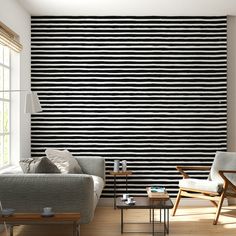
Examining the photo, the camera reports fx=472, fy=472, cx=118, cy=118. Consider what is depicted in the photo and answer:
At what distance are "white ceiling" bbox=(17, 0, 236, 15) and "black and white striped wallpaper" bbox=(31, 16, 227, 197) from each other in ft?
0.68

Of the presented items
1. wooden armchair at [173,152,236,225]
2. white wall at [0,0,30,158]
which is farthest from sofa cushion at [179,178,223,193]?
white wall at [0,0,30,158]

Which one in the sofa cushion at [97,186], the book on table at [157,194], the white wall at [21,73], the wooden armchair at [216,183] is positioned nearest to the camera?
the book on table at [157,194]

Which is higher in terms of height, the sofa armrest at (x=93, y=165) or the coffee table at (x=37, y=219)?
the sofa armrest at (x=93, y=165)

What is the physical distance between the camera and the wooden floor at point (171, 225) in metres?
5.27

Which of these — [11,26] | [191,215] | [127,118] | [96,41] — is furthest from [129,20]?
[191,215]

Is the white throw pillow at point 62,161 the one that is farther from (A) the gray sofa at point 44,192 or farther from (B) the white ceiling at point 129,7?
(B) the white ceiling at point 129,7

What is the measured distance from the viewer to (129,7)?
6.66 meters

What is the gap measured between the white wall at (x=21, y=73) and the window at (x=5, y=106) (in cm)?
10

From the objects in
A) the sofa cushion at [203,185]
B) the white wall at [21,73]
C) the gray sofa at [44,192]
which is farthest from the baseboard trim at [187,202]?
the gray sofa at [44,192]

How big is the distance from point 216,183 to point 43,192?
7.90 feet

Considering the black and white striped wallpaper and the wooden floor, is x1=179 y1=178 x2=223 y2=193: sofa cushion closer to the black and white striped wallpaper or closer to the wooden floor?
the wooden floor

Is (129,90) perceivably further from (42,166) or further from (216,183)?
(42,166)

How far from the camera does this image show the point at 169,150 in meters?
7.12

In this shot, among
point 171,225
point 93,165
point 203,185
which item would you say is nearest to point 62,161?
point 93,165
